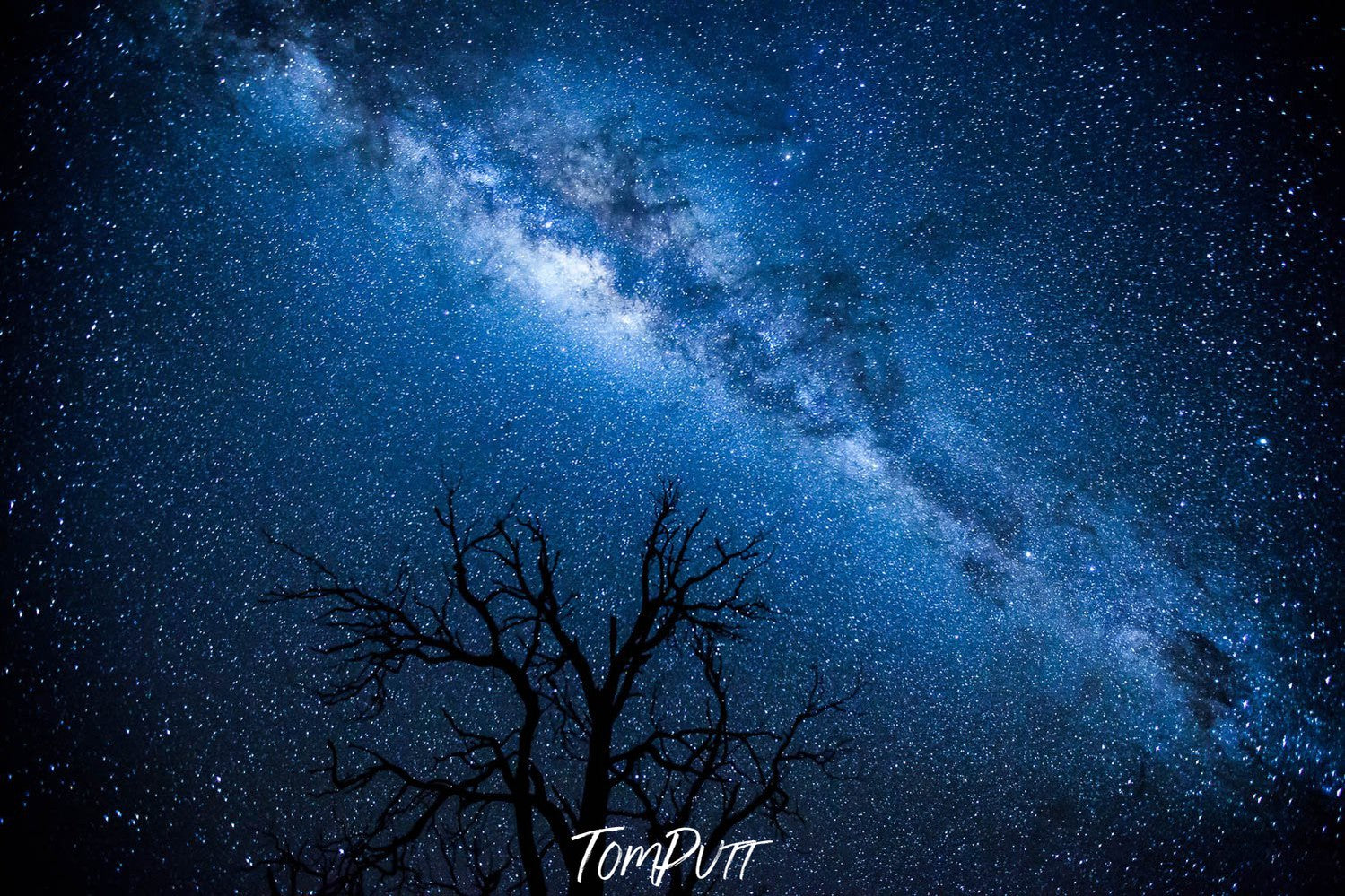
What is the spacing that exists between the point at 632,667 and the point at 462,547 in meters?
1.76

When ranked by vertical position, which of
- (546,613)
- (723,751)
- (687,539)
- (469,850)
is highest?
(687,539)

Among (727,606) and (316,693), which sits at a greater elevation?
(727,606)

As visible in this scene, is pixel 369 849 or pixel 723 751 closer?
pixel 369 849

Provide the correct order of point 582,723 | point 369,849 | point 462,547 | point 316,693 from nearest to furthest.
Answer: point 369,849
point 316,693
point 462,547
point 582,723

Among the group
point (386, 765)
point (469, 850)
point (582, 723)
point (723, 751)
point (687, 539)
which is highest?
point (687, 539)

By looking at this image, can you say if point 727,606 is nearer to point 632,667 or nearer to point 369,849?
point 632,667

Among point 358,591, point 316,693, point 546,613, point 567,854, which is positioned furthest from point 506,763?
point 358,591

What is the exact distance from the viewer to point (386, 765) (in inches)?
151

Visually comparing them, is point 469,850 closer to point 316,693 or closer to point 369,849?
point 369,849

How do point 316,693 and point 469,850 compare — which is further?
point 469,850

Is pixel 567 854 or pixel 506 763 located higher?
pixel 506 763

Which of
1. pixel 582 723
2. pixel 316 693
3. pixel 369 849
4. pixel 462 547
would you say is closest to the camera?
pixel 369 849

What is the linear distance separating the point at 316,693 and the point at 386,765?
30.4 inches

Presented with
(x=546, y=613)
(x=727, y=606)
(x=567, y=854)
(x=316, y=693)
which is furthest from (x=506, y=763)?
(x=727, y=606)
